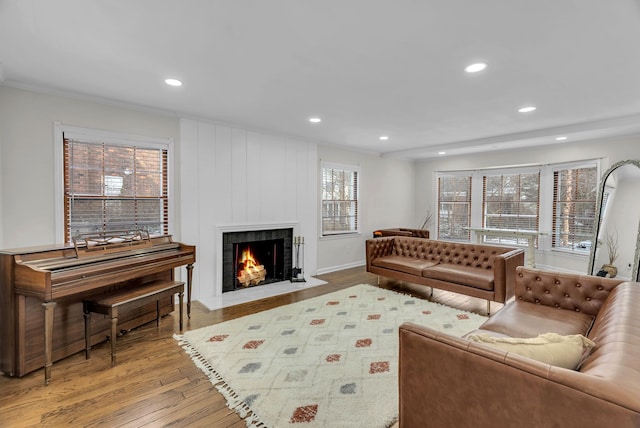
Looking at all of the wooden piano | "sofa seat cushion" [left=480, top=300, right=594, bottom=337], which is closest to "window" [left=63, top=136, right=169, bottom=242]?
the wooden piano

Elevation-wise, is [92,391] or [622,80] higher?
[622,80]

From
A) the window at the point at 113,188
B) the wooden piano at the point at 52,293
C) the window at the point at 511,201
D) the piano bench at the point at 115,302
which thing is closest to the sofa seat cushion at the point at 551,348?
the piano bench at the point at 115,302

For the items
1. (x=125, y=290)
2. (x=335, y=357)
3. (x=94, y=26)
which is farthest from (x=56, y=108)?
(x=335, y=357)

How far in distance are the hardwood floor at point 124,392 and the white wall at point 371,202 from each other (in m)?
3.51

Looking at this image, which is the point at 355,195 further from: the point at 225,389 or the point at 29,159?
the point at 29,159

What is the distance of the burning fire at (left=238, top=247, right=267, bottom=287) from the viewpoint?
490 centimetres

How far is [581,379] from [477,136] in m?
5.07

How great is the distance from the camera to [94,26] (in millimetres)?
2031

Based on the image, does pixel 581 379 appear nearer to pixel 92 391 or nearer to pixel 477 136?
pixel 92 391

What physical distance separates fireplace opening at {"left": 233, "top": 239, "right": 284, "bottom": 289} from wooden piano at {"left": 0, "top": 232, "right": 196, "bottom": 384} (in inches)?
74.3

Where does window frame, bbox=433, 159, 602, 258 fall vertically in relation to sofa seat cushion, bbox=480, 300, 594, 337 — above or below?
above

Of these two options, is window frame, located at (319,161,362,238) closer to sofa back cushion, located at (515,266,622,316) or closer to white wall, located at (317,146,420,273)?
white wall, located at (317,146,420,273)

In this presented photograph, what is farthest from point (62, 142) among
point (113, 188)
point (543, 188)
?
point (543, 188)

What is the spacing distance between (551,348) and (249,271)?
4269 mm
